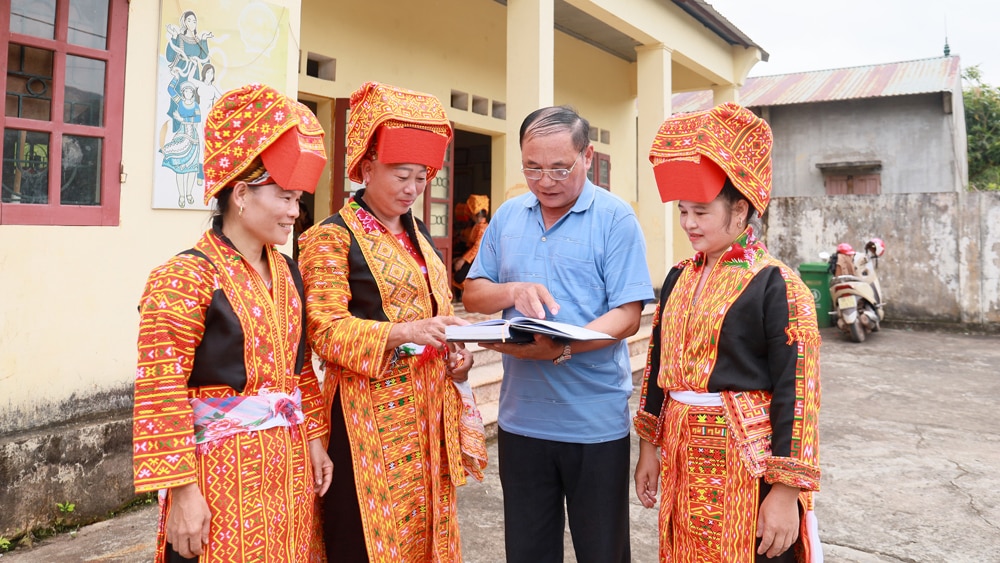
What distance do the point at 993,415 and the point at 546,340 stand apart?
5.42m

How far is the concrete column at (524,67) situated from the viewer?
5.73m

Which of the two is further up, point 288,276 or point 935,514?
point 288,276

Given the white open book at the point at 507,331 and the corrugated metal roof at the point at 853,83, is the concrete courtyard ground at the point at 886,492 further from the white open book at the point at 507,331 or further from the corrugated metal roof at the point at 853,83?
the corrugated metal roof at the point at 853,83

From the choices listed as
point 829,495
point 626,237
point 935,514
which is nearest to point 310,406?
point 626,237

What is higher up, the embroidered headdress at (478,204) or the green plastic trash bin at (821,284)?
the embroidered headdress at (478,204)

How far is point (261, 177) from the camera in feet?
5.31

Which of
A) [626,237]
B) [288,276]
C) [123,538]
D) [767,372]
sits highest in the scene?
[626,237]

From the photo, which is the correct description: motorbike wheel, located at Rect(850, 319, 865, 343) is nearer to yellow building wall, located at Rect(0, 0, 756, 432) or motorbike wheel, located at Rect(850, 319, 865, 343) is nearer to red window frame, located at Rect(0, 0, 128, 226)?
yellow building wall, located at Rect(0, 0, 756, 432)

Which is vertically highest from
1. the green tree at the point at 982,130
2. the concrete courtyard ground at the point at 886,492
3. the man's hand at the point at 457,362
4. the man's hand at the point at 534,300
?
the green tree at the point at 982,130

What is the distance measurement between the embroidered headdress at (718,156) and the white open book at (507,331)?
0.48 m

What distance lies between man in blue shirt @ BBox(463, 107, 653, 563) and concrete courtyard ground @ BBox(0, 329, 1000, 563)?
1011 millimetres

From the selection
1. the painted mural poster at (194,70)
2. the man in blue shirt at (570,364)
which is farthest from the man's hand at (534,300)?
the painted mural poster at (194,70)

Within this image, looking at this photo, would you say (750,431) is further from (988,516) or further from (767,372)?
(988,516)

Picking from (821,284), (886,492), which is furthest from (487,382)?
(821,284)
